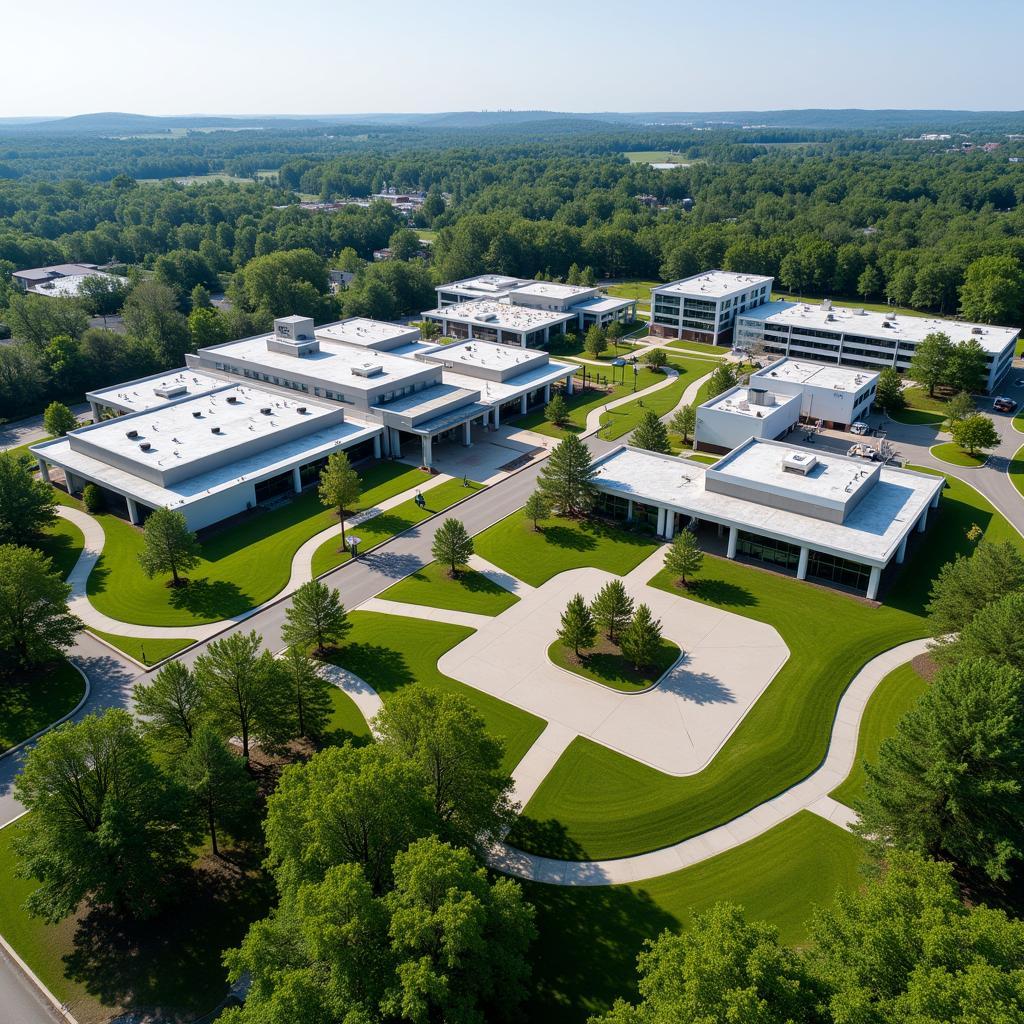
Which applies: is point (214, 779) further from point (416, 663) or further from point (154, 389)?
point (154, 389)

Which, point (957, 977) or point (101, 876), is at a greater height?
point (957, 977)

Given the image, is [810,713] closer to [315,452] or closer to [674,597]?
[674,597]

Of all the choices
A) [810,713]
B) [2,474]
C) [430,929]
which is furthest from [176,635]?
[810,713]

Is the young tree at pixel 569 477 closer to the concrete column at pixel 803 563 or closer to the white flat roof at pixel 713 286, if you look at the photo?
the concrete column at pixel 803 563

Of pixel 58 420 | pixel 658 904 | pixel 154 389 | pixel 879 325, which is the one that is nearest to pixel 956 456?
pixel 879 325

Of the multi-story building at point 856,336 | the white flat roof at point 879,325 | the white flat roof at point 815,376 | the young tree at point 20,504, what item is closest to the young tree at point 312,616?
the young tree at point 20,504

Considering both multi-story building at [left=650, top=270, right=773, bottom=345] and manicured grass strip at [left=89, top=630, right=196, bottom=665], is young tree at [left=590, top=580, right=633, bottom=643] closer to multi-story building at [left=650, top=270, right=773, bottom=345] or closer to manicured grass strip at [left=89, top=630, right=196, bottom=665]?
manicured grass strip at [left=89, top=630, right=196, bottom=665]
